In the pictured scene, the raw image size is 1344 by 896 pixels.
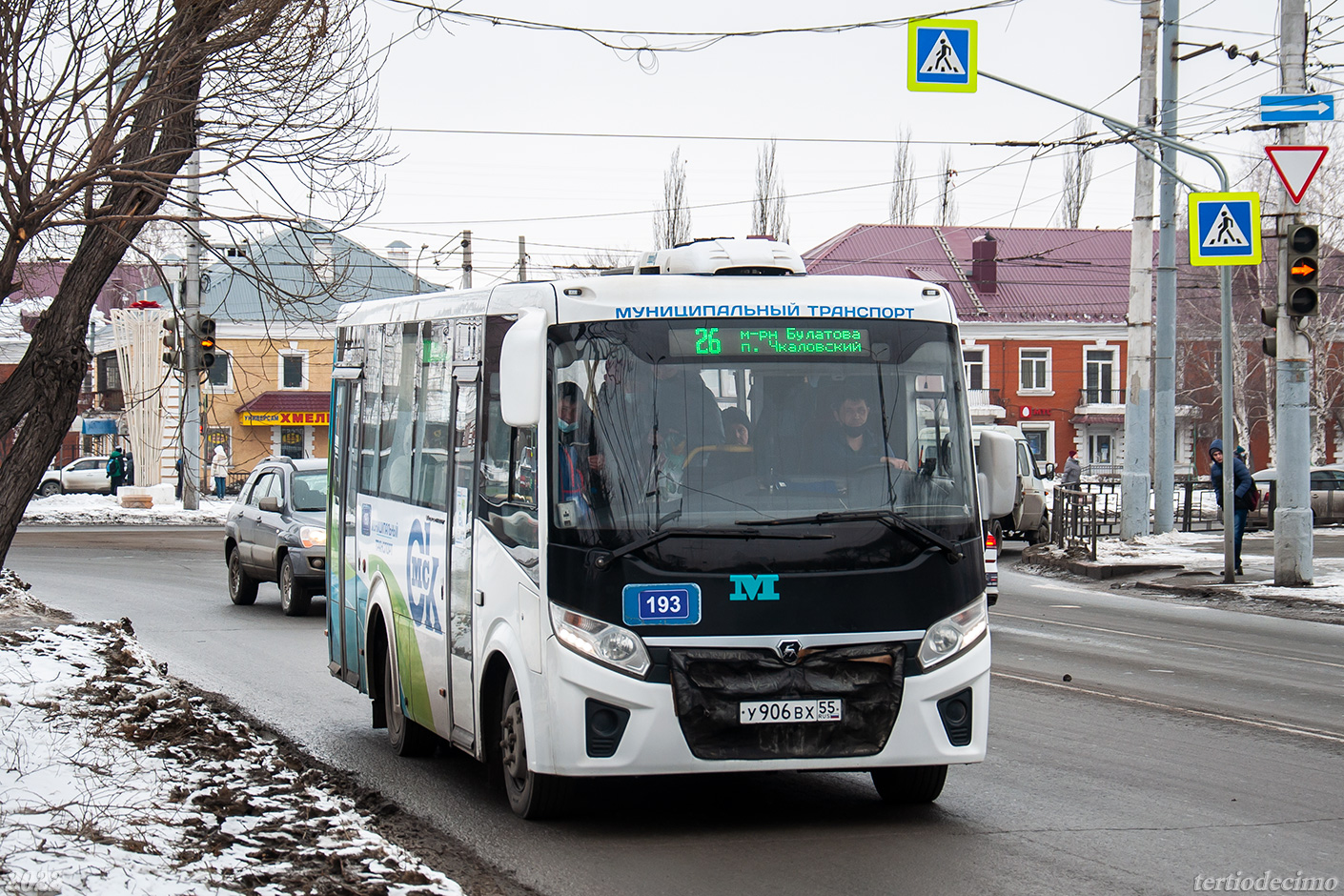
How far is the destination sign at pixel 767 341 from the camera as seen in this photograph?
288 inches

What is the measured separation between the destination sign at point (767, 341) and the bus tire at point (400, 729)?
3.07 m

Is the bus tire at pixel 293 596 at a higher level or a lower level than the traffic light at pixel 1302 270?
lower

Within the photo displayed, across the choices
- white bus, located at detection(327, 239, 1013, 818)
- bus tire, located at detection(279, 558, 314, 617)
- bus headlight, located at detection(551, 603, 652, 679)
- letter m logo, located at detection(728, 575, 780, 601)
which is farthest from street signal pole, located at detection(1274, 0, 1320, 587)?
bus headlight, located at detection(551, 603, 652, 679)

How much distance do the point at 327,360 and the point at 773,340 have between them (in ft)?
205

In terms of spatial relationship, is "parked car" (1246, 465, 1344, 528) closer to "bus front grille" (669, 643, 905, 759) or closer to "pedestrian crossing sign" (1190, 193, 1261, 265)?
"pedestrian crossing sign" (1190, 193, 1261, 265)

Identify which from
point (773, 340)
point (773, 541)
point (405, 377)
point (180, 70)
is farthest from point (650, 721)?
point (180, 70)

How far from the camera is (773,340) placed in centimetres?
738

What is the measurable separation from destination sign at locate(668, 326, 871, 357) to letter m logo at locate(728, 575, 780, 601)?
3.41ft

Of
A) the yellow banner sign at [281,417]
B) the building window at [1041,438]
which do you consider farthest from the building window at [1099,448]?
the yellow banner sign at [281,417]

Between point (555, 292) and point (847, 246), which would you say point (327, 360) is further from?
point (555, 292)

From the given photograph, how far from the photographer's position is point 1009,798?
25.8 feet

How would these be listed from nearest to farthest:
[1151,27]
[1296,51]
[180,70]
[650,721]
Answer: [650,721] → [180,70] → [1296,51] → [1151,27]

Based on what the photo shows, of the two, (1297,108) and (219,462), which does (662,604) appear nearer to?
(1297,108)

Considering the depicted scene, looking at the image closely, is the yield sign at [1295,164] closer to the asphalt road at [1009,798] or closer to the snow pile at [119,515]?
the asphalt road at [1009,798]
